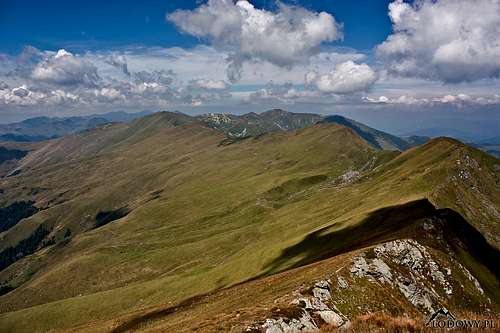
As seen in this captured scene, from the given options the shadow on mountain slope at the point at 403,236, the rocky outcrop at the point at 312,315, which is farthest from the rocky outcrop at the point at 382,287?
the shadow on mountain slope at the point at 403,236

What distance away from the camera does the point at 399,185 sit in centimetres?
17088

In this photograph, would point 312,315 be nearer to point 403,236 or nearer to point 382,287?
point 382,287

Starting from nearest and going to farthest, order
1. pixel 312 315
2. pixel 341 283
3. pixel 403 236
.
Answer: pixel 312 315 < pixel 341 283 < pixel 403 236

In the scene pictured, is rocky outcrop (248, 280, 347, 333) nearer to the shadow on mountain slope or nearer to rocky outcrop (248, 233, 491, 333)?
rocky outcrop (248, 233, 491, 333)

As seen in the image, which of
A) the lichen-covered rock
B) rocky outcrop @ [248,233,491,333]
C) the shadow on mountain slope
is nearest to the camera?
rocky outcrop @ [248,233,491,333]

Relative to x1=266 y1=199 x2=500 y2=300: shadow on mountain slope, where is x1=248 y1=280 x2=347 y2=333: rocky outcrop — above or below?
above

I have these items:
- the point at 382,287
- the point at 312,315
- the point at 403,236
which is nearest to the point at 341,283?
the point at 382,287

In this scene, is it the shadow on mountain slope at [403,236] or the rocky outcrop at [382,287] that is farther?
the shadow on mountain slope at [403,236]

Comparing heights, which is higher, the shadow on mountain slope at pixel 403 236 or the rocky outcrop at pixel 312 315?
the rocky outcrop at pixel 312 315

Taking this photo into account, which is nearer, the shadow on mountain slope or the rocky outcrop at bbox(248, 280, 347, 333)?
the rocky outcrop at bbox(248, 280, 347, 333)

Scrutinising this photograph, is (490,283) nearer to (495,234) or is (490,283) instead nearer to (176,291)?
(495,234)

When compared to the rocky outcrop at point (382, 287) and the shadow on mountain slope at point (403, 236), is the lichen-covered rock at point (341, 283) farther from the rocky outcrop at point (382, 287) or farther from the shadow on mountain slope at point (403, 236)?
the shadow on mountain slope at point (403, 236)

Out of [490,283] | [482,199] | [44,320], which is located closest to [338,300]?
[490,283]

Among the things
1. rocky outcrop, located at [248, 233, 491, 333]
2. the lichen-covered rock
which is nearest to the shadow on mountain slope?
rocky outcrop, located at [248, 233, 491, 333]
